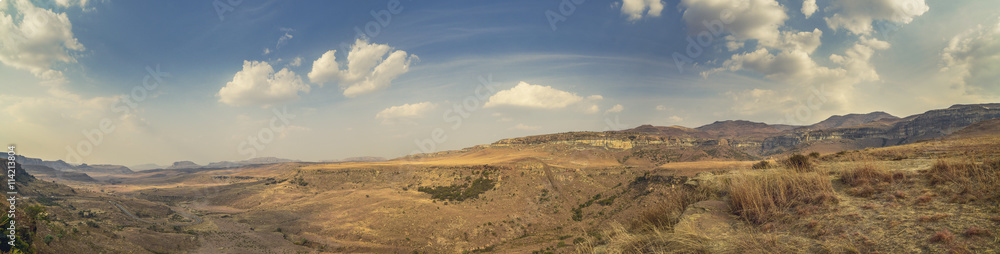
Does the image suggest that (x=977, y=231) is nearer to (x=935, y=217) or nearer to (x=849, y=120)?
(x=935, y=217)

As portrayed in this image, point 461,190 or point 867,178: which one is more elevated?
point 867,178

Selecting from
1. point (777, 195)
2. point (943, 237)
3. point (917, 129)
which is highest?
point (917, 129)

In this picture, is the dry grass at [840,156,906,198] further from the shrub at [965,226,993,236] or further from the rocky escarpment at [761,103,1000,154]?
the rocky escarpment at [761,103,1000,154]

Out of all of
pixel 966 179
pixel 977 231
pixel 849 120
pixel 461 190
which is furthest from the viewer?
pixel 849 120

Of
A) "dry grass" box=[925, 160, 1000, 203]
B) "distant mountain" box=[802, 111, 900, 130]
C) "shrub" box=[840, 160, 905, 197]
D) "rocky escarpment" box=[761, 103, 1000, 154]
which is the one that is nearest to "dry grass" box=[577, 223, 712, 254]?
"shrub" box=[840, 160, 905, 197]

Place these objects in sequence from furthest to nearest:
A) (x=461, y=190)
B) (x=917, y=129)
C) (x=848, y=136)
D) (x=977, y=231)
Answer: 1. (x=848, y=136)
2. (x=917, y=129)
3. (x=461, y=190)
4. (x=977, y=231)

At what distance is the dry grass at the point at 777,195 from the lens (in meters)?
5.36

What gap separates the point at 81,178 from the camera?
10144 centimetres

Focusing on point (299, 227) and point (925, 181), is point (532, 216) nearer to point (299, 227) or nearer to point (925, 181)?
point (299, 227)

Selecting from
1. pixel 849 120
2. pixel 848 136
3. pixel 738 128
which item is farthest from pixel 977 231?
pixel 849 120

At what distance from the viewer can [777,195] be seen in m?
5.82

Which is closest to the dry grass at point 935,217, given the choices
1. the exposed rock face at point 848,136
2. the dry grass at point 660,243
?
the dry grass at point 660,243

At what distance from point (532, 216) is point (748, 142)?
11363 centimetres

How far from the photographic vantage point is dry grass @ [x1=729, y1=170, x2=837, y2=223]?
536 centimetres
